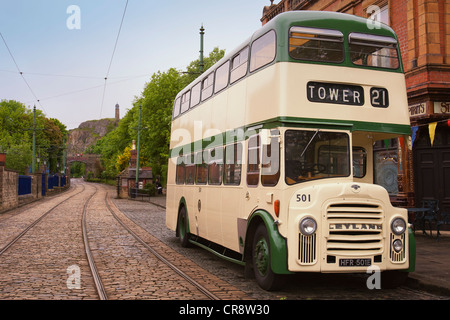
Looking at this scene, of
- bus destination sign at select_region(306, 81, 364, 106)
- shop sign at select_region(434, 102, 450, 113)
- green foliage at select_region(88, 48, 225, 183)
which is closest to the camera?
bus destination sign at select_region(306, 81, 364, 106)

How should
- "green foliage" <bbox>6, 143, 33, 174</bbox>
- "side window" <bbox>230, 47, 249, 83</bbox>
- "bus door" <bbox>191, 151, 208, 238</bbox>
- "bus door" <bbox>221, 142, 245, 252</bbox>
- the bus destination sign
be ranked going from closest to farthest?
the bus destination sign < "bus door" <bbox>221, 142, 245, 252</bbox> < "side window" <bbox>230, 47, 249, 83</bbox> < "bus door" <bbox>191, 151, 208, 238</bbox> < "green foliage" <bbox>6, 143, 33, 174</bbox>

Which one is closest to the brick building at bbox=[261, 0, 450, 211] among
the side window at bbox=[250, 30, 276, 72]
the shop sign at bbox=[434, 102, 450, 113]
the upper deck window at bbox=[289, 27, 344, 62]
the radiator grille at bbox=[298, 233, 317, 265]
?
the shop sign at bbox=[434, 102, 450, 113]

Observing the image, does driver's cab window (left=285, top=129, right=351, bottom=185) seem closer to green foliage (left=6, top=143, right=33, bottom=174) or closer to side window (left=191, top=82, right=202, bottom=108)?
side window (left=191, top=82, right=202, bottom=108)

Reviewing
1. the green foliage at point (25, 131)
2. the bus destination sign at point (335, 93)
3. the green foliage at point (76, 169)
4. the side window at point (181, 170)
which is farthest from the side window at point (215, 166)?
the green foliage at point (76, 169)

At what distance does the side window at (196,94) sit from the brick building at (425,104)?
6390 millimetres

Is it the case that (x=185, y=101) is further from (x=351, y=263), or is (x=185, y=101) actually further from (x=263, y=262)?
(x=351, y=263)

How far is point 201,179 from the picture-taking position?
11.2 meters

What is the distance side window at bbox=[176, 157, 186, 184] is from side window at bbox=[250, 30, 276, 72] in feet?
16.7

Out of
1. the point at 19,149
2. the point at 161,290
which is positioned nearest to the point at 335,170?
the point at 161,290

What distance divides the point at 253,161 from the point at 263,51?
1.78 meters

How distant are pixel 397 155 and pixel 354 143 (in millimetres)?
7826

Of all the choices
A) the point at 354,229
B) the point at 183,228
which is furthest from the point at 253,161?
the point at 183,228

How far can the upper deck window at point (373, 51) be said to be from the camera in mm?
7637

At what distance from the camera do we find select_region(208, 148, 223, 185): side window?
31.9ft
